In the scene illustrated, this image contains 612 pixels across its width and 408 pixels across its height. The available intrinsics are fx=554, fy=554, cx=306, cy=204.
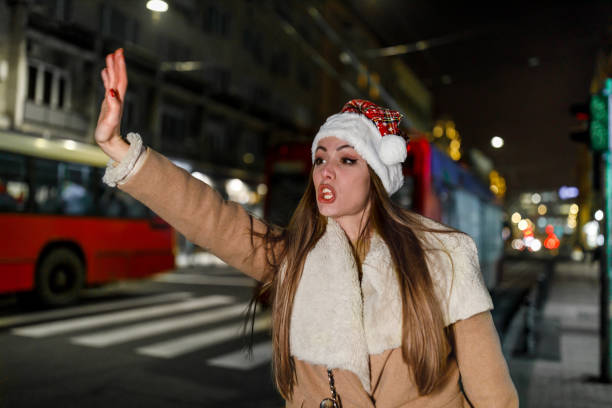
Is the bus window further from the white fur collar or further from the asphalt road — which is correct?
the white fur collar

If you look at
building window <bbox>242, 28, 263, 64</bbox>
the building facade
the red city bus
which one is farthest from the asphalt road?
building window <bbox>242, 28, 263, 64</bbox>

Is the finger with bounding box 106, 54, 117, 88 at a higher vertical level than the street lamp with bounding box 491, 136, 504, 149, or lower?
lower

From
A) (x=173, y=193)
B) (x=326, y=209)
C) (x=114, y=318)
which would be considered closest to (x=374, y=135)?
(x=326, y=209)

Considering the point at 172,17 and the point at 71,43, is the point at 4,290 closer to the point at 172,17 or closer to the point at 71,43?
the point at 71,43

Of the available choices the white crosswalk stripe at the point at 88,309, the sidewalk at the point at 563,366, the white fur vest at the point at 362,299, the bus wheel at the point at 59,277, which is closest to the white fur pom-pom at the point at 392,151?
the white fur vest at the point at 362,299

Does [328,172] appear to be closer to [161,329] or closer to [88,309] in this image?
[161,329]

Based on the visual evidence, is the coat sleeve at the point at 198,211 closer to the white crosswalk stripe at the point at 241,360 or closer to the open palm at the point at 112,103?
the open palm at the point at 112,103

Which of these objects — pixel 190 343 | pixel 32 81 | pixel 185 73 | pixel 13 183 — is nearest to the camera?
pixel 190 343

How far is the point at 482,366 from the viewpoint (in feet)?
5.92

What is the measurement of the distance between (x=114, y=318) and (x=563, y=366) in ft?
24.3

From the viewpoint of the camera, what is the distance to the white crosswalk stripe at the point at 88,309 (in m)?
9.60

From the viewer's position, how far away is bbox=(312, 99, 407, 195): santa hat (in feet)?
6.70

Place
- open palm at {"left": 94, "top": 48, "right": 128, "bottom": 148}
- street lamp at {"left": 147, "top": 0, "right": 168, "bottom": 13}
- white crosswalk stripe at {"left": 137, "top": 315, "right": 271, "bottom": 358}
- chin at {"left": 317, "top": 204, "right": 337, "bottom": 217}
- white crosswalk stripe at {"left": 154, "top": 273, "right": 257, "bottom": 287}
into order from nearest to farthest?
open palm at {"left": 94, "top": 48, "right": 128, "bottom": 148}, chin at {"left": 317, "top": 204, "right": 337, "bottom": 217}, white crosswalk stripe at {"left": 137, "top": 315, "right": 271, "bottom": 358}, street lamp at {"left": 147, "top": 0, "right": 168, "bottom": 13}, white crosswalk stripe at {"left": 154, "top": 273, "right": 257, "bottom": 287}

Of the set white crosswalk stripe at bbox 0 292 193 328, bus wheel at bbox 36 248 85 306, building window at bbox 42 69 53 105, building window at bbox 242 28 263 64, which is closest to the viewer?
white crosswalk stripe at bbox 0 292 193 328
